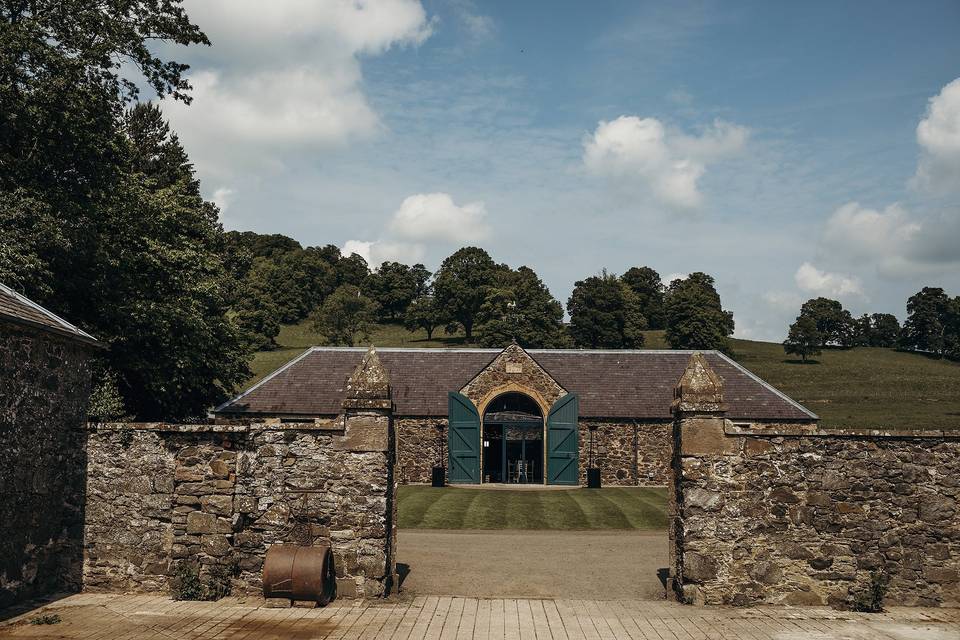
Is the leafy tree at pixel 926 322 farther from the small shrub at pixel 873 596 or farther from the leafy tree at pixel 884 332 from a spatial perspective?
the small shrub at pixel 873 596

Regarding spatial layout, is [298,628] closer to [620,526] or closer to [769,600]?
[769,600]

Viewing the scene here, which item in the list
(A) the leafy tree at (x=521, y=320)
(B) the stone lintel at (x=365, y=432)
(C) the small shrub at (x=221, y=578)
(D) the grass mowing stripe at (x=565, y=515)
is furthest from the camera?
(A) the leafy tree at (x=521, y=320)

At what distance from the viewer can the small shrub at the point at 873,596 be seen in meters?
11.1

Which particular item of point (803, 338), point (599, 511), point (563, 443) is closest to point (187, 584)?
point (599, 511)

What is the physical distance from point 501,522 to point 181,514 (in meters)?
11.8

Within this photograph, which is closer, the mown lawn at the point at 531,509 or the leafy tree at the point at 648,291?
the mown lawn at the point at 531,509

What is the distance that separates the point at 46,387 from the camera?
11.6 meters

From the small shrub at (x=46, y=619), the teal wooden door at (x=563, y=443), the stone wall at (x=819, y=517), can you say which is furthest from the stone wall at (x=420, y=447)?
the small shrub at (x=46, y=619)

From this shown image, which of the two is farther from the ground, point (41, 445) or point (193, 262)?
point (193, 262)

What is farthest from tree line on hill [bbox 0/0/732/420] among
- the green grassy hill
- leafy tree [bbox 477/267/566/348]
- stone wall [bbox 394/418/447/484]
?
leafy tree [bbox 477/267/566/348]

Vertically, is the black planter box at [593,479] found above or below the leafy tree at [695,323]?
below

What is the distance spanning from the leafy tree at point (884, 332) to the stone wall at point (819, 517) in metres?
108

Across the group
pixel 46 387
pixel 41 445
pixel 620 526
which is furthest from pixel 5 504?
pixel 620 526

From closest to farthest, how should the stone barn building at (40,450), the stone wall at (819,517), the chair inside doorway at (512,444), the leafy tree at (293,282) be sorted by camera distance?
the stone barn building at (40,450) → the stone wall at (819,517) → the chair inside doorway at (512,444) → the leafy tree at (293,282)
